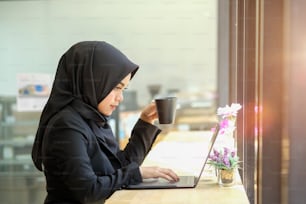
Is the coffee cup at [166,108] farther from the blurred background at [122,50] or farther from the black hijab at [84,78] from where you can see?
the blurred background at [122,50]

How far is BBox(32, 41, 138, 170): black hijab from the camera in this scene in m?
1.06

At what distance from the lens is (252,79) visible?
113 cm

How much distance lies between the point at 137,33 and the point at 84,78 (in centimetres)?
74

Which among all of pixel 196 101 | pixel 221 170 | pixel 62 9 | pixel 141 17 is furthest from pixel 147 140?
pixel 62 9

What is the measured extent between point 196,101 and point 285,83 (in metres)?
0.93

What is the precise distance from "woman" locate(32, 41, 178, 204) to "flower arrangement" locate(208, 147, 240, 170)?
115mm

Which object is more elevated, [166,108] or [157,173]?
[166,108]

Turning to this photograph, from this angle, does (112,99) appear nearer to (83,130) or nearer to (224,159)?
(83,130)

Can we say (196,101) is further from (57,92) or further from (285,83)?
(285,83)

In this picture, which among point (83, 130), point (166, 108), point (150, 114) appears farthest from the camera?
point (150, 114)

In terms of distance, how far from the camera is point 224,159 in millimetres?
1152

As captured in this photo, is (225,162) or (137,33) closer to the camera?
(225,162)

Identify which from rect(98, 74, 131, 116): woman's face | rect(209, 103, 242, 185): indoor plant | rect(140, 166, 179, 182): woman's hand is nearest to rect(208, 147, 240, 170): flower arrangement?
rect(209, 103, 242, 185): indoor plant

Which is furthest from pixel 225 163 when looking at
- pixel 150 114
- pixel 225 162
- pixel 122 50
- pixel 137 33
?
pixel 137 33
